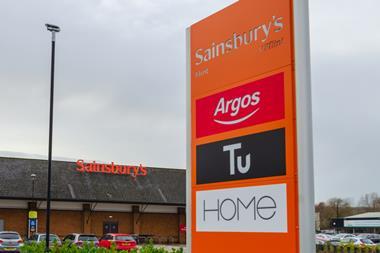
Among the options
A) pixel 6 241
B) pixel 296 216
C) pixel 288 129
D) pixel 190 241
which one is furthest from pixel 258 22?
pixel 6 241

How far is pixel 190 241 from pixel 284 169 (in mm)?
1547

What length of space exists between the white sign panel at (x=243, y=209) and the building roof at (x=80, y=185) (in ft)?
143

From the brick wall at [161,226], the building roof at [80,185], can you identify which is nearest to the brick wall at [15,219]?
the building roof at [80,185]

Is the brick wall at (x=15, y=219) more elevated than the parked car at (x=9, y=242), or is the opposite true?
the brick wall at (x=15, y=219)

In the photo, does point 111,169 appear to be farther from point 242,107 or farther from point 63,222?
point 242,107

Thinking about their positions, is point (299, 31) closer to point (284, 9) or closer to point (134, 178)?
point (284, 9)

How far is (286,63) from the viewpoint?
4.44 m

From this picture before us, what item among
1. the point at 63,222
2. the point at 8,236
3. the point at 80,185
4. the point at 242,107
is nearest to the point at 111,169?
the point at 80,185

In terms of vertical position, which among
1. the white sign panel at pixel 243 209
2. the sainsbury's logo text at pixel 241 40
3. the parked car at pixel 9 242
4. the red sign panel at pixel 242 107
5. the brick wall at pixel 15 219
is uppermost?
the sainsbury's logo text at pixel 241 40

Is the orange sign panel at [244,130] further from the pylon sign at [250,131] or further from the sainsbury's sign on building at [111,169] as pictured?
the sainsbury's sign on building at [111,169]

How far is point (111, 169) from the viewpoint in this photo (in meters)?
54.8

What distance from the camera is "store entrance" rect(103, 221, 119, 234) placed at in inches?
1994

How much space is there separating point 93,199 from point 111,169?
19.2ft

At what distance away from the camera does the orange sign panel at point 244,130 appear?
14.4 ft
